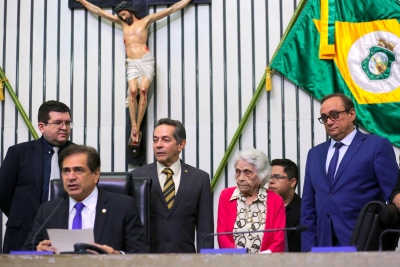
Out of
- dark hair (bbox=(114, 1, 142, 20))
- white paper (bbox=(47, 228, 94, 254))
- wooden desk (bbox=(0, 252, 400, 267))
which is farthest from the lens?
dark hair (bbox=(114, 1, 142, 20))

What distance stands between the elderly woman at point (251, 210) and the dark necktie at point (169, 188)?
302 mm

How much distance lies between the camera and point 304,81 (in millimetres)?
6082

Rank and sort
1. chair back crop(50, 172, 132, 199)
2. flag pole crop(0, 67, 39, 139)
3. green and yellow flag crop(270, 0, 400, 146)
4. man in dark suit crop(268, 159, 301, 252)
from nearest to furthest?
chair back crop(50, 172, 132, 199), man in dark suit crop(268, 159, 301, 252), green and yellow flag crop(270, 0, 400, 146), flag pole crop(0, 67, 39, 139)

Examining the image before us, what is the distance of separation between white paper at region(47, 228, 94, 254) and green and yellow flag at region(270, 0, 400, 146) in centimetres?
339

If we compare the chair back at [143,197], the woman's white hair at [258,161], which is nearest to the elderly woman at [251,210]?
the woman's white hair at [258,161]

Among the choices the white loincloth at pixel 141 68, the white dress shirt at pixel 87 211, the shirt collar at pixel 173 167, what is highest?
the white loincloth at pixel 141 68

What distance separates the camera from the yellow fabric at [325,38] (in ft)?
19.8

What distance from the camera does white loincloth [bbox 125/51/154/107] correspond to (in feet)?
19.9

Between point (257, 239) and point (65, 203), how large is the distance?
1150mm

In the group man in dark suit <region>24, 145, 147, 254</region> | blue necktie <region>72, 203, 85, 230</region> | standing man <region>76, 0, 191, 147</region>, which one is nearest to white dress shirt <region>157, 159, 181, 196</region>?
man in dark suit <region>24, 145, 147, 254</region>

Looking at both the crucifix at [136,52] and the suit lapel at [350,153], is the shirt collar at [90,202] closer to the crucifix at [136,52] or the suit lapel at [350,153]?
the suit lapel at [350,153]

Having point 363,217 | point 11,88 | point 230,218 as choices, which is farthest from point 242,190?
point 11,88

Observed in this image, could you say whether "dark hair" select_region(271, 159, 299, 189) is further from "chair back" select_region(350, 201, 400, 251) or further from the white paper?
the white paper

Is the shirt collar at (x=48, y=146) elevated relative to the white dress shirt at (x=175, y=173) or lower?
elevated
